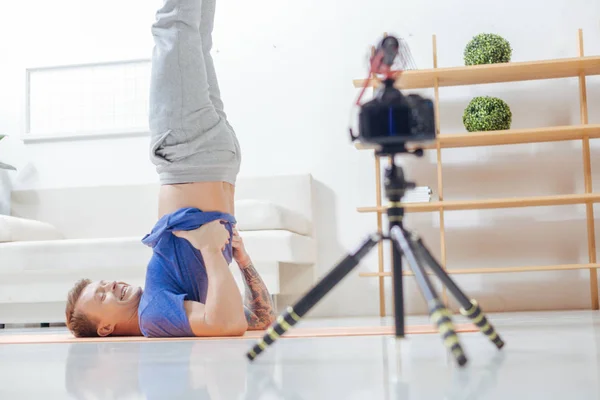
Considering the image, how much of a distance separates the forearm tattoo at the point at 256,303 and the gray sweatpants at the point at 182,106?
0.44 m

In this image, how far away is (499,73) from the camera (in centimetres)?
396

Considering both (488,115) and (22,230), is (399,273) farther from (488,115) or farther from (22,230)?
(22,230)

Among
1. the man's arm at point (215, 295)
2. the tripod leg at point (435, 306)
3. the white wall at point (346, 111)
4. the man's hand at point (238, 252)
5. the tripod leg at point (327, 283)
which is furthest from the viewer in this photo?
the white wall at point (346, 111)

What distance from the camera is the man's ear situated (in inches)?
90.8

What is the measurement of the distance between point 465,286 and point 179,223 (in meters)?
2.41

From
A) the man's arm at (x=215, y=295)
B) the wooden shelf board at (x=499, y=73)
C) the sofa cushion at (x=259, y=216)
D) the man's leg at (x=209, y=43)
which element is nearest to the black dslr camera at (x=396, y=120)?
the man's arm at (x=215, y=295)

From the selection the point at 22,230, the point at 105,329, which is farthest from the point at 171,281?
the point at 22,230

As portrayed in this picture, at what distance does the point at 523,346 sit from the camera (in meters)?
1.50

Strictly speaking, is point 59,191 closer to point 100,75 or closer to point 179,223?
point 100,75

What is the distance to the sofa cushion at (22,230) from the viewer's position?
3908 mm

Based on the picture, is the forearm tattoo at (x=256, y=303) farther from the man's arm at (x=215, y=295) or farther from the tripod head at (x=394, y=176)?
the tripod head at (x=394, y=176)

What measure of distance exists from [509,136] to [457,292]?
2.97 meters

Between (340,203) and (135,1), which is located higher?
(135,1)

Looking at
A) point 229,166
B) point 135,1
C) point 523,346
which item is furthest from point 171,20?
point 135,1
